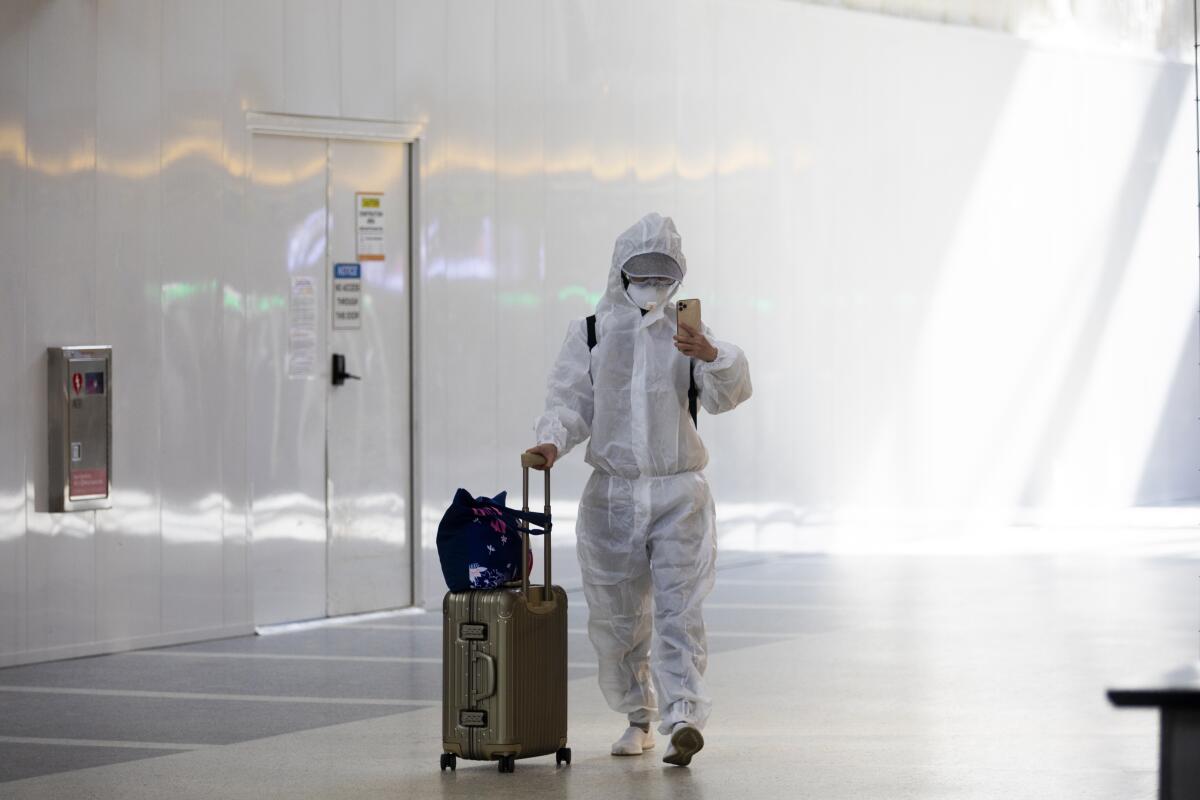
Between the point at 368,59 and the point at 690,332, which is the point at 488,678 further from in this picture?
the point at 368,59

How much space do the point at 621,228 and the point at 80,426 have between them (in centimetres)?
362

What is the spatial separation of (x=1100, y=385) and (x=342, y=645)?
8269 millimetres

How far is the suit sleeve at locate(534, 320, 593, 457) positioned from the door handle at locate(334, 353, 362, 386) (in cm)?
312

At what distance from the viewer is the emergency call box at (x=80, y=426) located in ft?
25.4

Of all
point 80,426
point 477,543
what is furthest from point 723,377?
point 80,426

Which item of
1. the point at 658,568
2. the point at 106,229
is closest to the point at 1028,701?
the point at 658,568

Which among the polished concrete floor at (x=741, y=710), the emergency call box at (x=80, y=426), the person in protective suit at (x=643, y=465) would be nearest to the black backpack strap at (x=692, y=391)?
the person in protective suit at (x=643, y=465)

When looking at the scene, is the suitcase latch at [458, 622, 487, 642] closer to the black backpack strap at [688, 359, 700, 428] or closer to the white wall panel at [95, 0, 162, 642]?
the black backpack strap at [688, 359, 700, 428]

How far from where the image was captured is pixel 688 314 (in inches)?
224

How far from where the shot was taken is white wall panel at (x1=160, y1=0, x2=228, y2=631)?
8.20 metres

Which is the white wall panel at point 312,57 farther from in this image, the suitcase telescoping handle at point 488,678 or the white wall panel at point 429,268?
the suitcase telescoping handle at point 488,678

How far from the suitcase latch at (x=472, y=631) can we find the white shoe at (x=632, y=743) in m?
0.61

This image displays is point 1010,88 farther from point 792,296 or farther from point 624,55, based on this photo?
point 624,55

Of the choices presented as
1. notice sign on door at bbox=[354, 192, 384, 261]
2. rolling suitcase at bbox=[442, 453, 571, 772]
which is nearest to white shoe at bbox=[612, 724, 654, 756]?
rolling suitcase at bbox=[442, 453, 571, 772]
